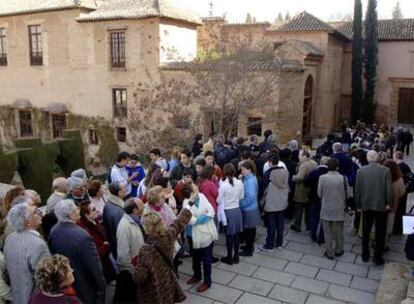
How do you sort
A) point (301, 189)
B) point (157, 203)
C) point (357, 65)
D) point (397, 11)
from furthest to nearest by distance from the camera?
point (397, 11) < point (357, 65) < point (301, 189) < point (157, 203)

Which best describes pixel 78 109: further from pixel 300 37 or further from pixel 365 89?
pixel 365 89

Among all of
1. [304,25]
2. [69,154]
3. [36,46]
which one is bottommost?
[69,154]

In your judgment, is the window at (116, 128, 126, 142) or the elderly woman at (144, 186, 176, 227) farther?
the window at (116, 128, 126, 142)

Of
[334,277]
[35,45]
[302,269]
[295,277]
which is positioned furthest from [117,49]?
[334,277]

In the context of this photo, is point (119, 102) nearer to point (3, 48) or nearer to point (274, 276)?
point (3, 48)

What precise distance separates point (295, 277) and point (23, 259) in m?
4.25

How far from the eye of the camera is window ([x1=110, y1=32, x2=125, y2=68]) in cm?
2514

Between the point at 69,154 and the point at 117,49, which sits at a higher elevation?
the point at 117,49

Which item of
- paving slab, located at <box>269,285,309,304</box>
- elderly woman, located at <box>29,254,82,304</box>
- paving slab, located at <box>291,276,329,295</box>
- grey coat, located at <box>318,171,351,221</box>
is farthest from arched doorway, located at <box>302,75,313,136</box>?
elderly woman, located at <box>29,254,82,304</box>

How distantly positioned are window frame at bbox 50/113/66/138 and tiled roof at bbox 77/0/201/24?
6971 mm

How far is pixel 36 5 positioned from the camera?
28031mm

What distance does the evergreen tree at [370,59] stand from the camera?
27.6m

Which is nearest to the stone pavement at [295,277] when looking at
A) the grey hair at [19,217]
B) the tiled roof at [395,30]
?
the grey hair at [19,217]

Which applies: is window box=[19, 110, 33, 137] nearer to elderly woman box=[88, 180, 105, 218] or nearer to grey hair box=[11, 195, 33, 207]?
elderly woman box=[88, 180, 105, 218]
